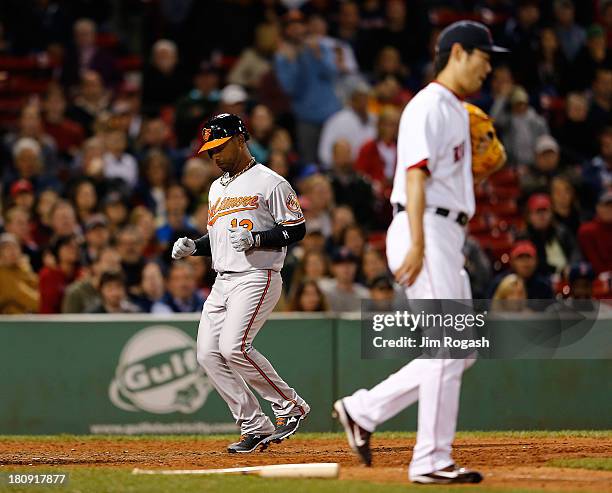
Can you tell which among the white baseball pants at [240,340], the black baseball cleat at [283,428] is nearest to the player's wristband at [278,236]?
the white baseball pants at [240,340]

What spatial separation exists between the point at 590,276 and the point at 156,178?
4.88 m

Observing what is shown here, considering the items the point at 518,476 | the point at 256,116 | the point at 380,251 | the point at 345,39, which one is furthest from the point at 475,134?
the point at 345,39

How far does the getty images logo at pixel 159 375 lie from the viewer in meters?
10.6

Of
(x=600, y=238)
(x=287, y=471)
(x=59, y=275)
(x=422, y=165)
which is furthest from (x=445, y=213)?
(x=600, y=238)

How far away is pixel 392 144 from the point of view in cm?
1488

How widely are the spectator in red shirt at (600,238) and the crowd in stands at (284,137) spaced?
2 centimetres

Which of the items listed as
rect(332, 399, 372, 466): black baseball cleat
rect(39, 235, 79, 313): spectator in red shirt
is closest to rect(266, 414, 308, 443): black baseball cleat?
rect(332, 399, 372, 466): black baseball cleat

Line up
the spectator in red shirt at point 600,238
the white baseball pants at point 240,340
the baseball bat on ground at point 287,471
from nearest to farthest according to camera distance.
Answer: the baseball bat on ground at point 287,471 < the white baseball pants at point 240,340 < the spectator in red shirt at point 600,238

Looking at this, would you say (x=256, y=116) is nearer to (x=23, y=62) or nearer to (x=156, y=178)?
(x=156, y=178)

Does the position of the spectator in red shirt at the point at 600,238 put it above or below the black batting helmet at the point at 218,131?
below

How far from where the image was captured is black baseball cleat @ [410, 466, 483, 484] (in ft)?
20.2

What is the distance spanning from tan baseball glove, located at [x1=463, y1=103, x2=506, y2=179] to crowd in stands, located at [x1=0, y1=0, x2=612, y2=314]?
14.7 ft

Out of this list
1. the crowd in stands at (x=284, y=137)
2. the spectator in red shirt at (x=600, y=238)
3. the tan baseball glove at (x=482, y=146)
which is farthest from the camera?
the spectator in red shirt at (x=600, y=238)

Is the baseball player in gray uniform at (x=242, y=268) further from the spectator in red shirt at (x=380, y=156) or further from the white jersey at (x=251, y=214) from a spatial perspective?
the spectator in red shirt at (x=380, y=156)
